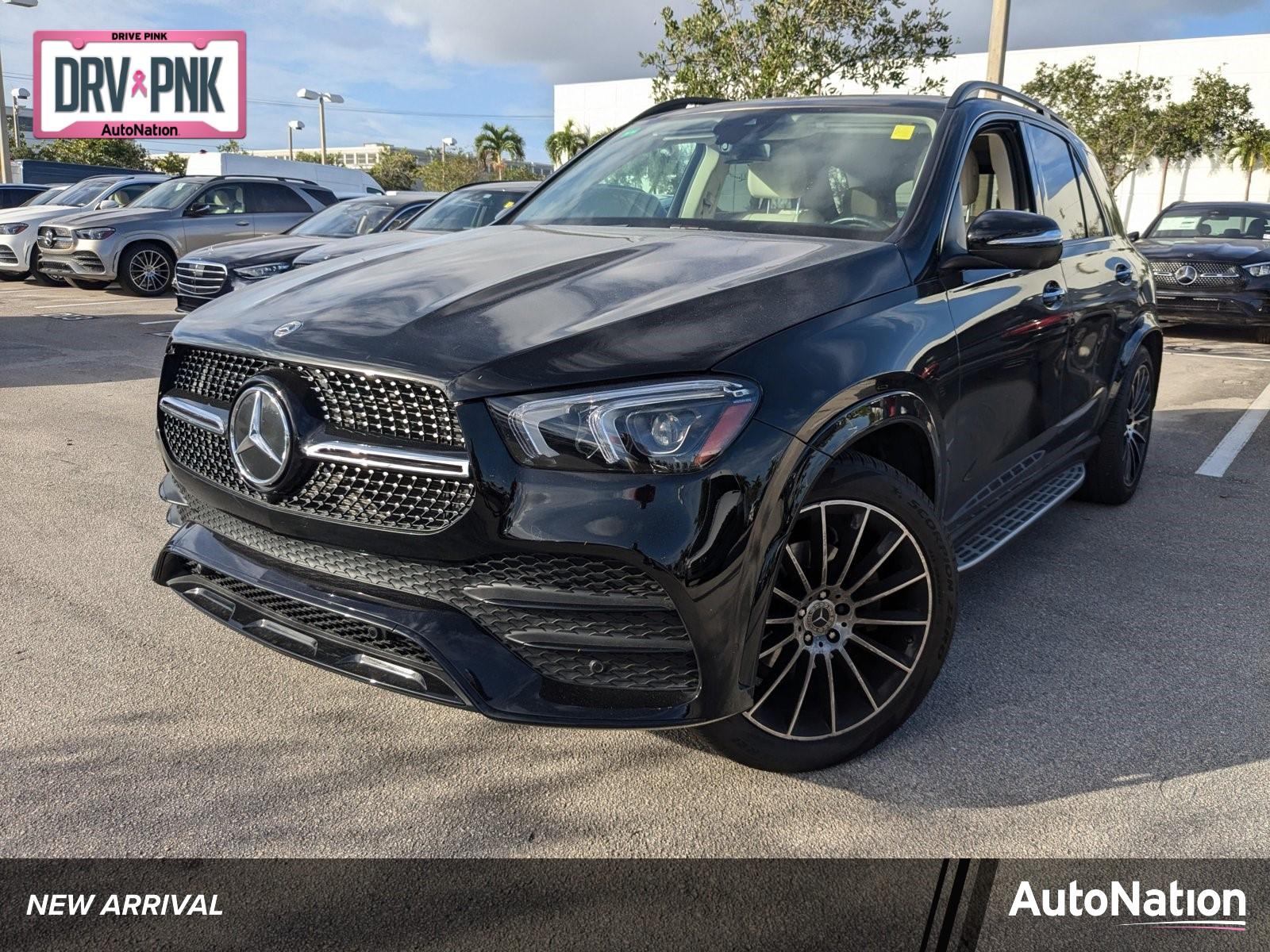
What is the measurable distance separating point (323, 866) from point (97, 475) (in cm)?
372

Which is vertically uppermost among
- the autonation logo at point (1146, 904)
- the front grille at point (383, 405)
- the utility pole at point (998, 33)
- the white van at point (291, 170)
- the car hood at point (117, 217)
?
the utility pole at point (998, 33)

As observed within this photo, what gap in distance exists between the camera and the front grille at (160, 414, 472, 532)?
224cm

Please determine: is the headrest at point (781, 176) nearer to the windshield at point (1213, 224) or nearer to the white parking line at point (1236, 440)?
the white parking line at point (1236, 440)

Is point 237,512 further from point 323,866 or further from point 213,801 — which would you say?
point 323,866

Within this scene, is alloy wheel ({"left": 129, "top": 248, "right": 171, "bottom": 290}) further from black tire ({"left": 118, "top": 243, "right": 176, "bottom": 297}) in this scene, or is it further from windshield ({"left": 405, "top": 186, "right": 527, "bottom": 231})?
windshield ({"left": 405, "top": 186, "right": 527, "bottom": 231})

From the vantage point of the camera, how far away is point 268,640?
2527mm

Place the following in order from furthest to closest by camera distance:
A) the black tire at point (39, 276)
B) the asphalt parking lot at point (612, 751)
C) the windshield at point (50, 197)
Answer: the windshield at point (50, 197), the black tire at point (39, 276), the asphalt parking lot at point (612, 751)

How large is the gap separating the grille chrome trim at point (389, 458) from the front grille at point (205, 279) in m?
8.73

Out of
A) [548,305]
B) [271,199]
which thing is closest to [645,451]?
[548,305]

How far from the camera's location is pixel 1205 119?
36000 millimetres

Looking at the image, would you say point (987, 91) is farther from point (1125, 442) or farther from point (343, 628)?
point (343, 628)

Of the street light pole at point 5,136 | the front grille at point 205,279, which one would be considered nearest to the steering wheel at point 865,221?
the front grille at point 205,279

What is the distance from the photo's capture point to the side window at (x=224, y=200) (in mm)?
15232

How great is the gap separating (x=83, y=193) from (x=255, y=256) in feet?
32.7
